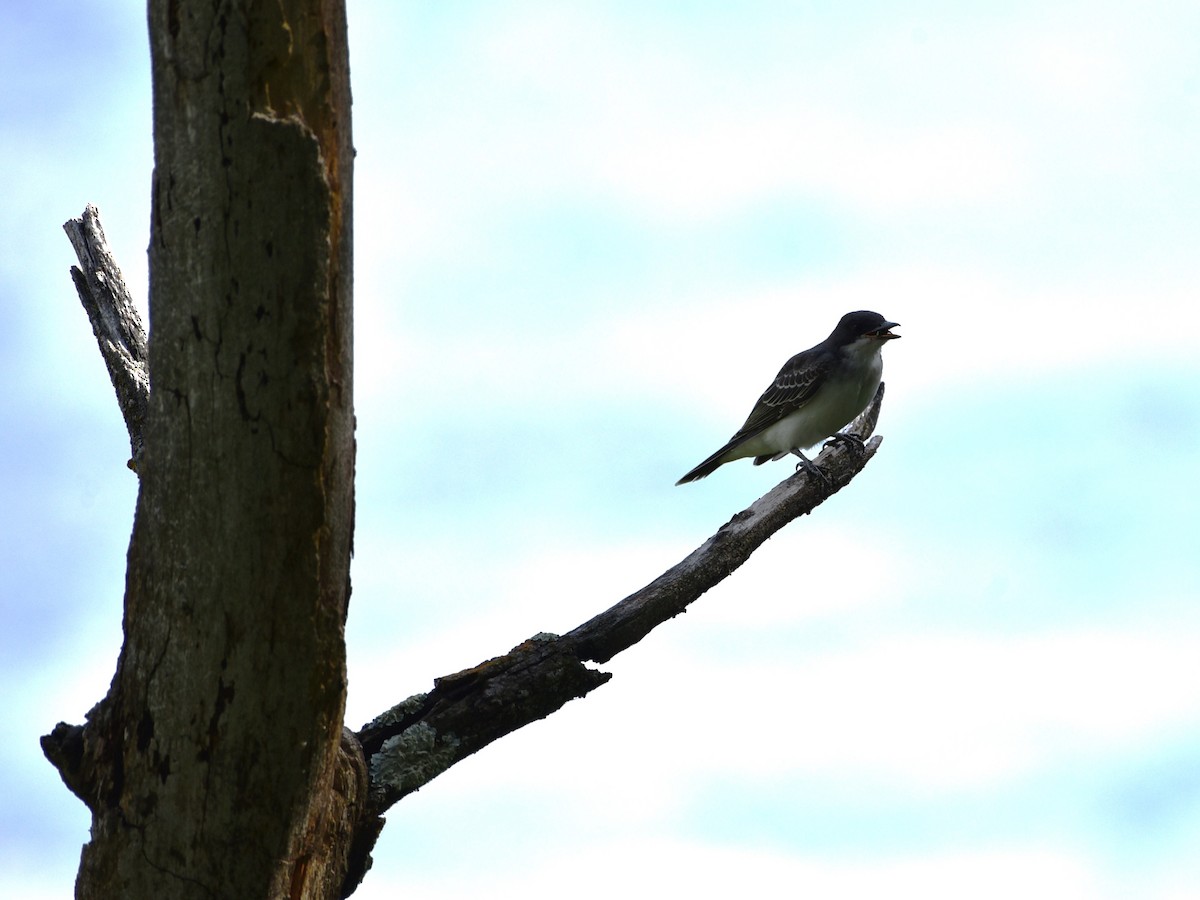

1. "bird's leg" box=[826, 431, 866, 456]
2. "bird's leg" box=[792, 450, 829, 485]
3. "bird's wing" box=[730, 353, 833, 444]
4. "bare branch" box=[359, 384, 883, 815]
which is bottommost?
"bare branch" box=[359, 384, 883, 815]

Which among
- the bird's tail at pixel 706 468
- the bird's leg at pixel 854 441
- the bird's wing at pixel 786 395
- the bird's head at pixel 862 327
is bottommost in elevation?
the bird's leg at pixel 854 441

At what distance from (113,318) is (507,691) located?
2.96 m

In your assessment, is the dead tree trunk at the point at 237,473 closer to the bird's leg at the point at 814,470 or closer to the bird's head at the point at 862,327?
the bird's leg at the point at 814,470

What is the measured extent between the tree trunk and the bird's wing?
6925 millimetres

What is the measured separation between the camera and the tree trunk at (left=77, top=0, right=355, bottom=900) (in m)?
3.53

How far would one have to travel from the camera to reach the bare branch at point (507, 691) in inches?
189

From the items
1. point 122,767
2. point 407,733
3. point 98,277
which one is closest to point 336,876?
point 407,733

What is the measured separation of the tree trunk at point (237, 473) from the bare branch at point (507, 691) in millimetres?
714

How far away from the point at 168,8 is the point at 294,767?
2386mm

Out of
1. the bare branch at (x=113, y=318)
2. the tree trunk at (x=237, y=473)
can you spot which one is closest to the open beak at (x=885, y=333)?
the bare branch at (x=113, y=318)

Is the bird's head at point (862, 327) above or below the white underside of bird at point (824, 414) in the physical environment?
above

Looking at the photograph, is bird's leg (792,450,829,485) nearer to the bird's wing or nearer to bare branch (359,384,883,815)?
bare branch (359,384,883,815)

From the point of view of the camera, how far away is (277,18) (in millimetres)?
3523

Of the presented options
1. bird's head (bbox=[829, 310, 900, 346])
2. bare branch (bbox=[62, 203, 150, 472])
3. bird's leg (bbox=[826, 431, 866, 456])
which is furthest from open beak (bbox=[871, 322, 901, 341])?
bare branch (bbox=[62, 203, 150, 472])
